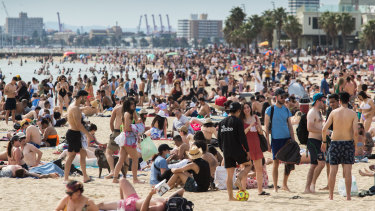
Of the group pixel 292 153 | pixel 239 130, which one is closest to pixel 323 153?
pixel 292 153

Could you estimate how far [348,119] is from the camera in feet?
23.1

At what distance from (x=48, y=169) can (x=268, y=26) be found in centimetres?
7125

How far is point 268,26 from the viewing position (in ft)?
258

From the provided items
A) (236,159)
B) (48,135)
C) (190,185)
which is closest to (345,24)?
(48,135)

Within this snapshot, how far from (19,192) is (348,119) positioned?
4.60 metres

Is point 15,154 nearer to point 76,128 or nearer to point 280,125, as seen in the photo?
point 76,128

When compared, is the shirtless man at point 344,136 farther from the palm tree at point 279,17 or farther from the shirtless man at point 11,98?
the palm tree at point 279,17

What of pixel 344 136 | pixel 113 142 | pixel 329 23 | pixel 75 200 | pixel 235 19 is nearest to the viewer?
pixel 75 200

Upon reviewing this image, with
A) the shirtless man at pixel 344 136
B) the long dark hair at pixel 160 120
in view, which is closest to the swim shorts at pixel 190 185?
the shirtless man at pixel 344 136

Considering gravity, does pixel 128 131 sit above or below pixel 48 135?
above

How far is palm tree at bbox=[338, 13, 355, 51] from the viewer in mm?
63969

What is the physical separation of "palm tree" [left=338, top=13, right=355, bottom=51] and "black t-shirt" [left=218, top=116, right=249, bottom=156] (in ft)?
195


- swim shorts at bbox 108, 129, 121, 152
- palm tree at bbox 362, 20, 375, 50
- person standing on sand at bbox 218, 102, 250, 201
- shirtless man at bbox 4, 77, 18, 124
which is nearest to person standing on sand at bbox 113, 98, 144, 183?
swim shorts at bbox 108, 129, 121, 152

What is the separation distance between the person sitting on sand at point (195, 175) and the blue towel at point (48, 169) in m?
2.29
